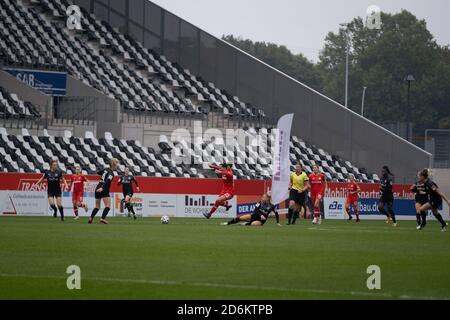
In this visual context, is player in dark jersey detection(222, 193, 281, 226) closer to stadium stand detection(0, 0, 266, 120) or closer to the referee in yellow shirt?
the referee in yellow shirt

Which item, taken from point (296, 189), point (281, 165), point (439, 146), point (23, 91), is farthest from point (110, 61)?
point (281, 165)

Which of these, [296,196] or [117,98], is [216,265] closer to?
[296,196]

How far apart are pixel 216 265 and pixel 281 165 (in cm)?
1985

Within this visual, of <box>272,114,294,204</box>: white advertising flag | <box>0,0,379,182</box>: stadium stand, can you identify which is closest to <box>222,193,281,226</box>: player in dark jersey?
<box>272,114,294,204</box>: white advertising flag

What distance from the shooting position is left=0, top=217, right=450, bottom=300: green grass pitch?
1484 cm

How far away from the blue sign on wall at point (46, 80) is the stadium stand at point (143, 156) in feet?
11.3

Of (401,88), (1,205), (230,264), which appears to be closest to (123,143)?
(1,205)

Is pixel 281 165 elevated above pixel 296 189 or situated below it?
above

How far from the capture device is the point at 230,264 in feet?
62.7

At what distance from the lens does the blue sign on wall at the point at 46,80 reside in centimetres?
5341

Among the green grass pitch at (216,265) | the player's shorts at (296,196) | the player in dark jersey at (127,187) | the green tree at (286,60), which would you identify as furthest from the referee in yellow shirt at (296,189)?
the green tree at (286,60)

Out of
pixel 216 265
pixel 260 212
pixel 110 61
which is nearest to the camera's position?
pixel 216 265

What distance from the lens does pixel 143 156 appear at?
5256 cm
